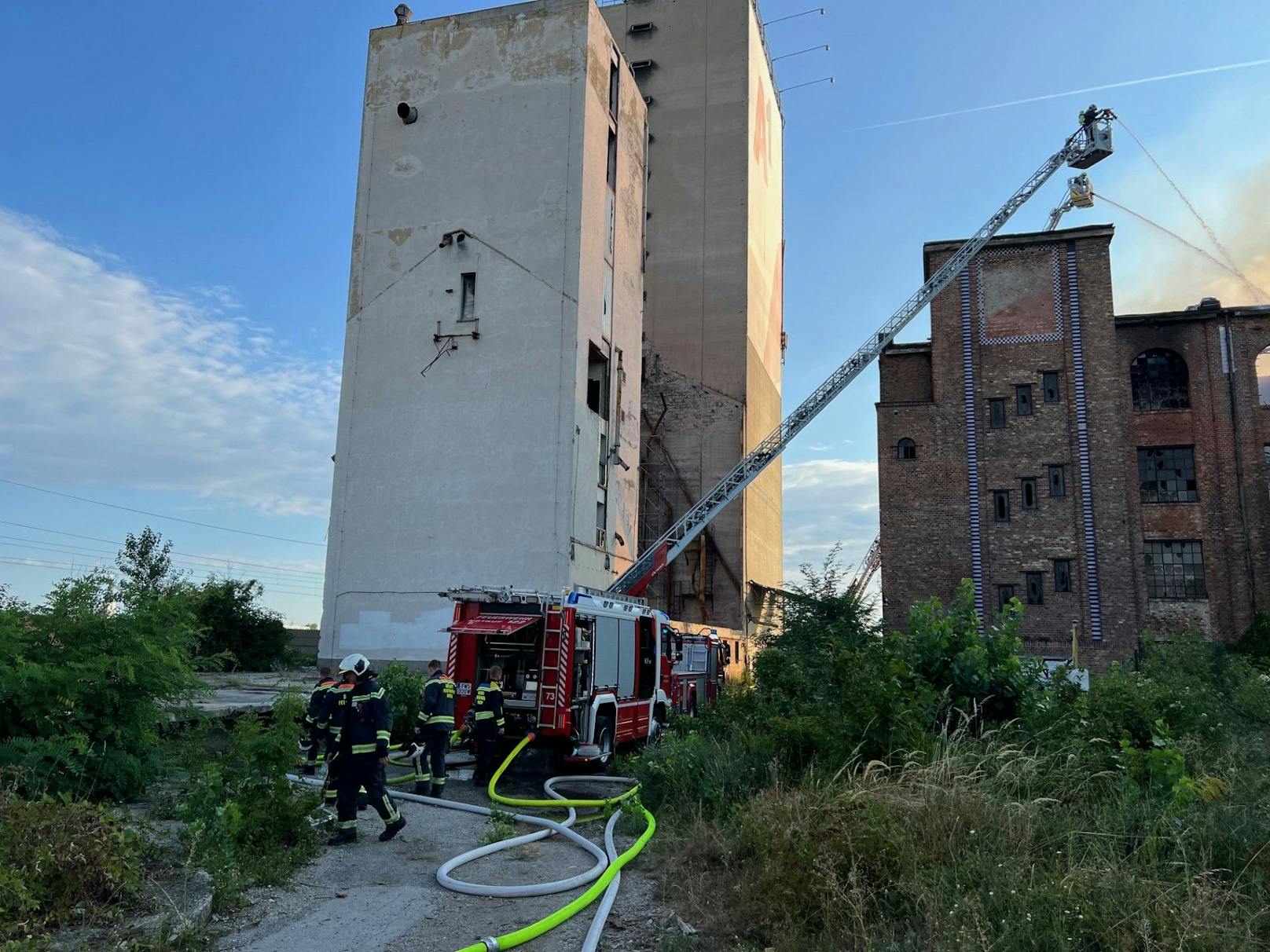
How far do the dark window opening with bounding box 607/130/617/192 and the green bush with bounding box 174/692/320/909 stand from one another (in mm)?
27401

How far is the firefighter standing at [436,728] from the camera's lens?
11719 mm

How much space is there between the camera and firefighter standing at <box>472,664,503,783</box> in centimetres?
1304

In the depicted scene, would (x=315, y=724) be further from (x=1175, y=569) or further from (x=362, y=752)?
(x=1175, y=569)

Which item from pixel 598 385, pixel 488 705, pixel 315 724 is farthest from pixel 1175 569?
pixel 315 724

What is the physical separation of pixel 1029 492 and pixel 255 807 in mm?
29916

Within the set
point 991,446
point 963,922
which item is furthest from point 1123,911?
point 991,446

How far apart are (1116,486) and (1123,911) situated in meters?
30.3

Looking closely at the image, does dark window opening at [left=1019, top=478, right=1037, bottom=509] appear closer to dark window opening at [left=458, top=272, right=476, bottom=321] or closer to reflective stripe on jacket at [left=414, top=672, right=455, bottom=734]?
dark window opening at [left=458, top=272, right=476, bottom=321]

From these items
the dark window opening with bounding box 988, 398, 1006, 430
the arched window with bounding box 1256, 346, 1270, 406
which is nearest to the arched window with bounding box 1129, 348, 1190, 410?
the arched window with bounding box 1256, 346, 1270, 406

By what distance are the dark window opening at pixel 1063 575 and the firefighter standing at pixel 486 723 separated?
2474 centimetres

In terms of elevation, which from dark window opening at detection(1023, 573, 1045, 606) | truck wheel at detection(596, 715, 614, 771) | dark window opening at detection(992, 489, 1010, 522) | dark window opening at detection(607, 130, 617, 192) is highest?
dark window opening at detection(607, 130, 617, 192)

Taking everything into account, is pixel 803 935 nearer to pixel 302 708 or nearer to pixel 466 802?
pixel 302 708

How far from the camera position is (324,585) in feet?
97.4

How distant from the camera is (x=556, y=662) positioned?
13.7 meters
